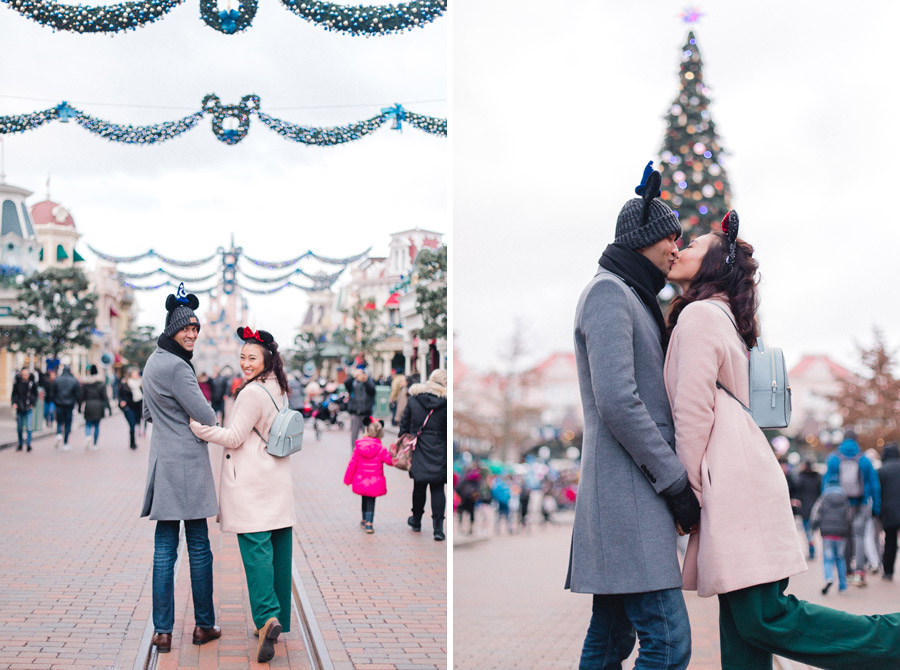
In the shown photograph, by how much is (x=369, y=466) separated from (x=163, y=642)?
14.5ft

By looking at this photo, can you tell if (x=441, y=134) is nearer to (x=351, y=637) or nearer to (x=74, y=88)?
(x=74, y=88)

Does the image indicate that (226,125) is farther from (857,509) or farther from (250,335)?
(857,509)

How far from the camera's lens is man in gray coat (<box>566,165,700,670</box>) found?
3.07 m

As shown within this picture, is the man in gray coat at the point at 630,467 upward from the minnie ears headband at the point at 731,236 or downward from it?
downward

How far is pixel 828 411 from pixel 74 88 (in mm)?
41733

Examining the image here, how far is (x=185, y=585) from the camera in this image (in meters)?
6.84

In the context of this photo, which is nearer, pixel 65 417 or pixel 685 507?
pixel 685 507

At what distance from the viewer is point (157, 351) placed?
17.1ft

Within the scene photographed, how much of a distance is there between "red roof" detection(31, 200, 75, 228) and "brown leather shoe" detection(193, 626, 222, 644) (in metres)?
9.05

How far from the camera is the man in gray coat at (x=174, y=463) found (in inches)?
200

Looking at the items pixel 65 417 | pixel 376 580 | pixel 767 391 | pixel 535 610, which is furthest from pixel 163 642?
pixel 65 417

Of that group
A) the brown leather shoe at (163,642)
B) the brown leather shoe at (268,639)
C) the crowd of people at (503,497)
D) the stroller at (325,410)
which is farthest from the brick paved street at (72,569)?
the crowd of people at (503,497)

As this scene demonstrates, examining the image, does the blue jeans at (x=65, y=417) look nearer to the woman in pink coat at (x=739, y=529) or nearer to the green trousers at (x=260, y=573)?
the green trousers at (x=260, y=573)

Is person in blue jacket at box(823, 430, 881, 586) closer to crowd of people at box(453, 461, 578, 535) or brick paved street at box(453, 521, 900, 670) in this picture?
brick paved street at box(453, 521, 900, 670)
